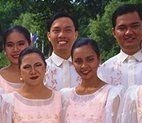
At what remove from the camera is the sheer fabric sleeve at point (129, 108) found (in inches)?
163

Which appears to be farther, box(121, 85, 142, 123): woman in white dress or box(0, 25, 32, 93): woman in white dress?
box(0, 25, 32, 93): woman in white dress

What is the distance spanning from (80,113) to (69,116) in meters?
0.11

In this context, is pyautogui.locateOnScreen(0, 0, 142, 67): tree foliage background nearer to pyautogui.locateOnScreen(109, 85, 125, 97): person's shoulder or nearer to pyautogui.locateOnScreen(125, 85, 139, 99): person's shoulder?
pyautogui.locateOnScreen(109, 85, 125, 97): person's shoulder

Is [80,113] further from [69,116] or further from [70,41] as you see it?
[70,41]

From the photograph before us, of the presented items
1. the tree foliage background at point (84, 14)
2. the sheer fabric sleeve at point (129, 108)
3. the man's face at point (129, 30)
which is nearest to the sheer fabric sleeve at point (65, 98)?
the sheer fabric sleeve at point (129, 108)

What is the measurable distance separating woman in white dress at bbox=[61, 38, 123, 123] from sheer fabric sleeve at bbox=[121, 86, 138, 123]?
0.10m

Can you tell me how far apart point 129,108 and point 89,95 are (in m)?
0.42

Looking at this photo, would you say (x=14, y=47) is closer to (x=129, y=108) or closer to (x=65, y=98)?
(x=65, y=98)

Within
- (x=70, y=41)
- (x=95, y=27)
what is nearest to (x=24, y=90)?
(x=70, y=41)

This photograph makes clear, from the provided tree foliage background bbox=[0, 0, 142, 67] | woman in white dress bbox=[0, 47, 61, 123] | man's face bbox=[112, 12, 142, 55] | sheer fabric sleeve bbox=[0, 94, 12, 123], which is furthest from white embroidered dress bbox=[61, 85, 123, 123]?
tree foliage background bbox=[0, 0, 142, 67]

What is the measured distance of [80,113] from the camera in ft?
14.3

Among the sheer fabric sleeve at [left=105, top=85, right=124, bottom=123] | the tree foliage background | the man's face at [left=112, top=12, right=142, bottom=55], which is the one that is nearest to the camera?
the sheer fabric sleeve at [left=105, top=85, right=124, bottom=123]

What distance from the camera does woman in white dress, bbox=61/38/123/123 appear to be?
4293 millimetres

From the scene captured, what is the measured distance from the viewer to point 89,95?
442cm
